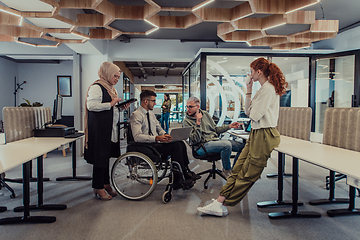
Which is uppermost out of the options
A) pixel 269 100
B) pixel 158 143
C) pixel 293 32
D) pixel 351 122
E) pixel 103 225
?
pixel 293 32

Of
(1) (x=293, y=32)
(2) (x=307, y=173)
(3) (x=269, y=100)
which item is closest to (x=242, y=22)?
(1) (x=293, y=32)

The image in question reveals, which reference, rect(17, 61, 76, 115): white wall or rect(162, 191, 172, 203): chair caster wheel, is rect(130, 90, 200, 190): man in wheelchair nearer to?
rect(162, 191, 172, 203): chair caster wheel

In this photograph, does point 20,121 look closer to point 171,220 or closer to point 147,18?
point 147,18

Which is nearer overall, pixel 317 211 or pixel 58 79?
pixel 317 211

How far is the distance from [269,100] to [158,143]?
4.58 feet

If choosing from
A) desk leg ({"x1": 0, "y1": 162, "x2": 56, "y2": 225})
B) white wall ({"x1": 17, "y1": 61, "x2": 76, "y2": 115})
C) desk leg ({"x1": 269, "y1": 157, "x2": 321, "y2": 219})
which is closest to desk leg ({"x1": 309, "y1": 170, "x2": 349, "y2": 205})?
desk leg ({"x1": 269, "y1": 157, "x2": 321, "y2": 219})

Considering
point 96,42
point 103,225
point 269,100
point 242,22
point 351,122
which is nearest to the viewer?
point 269,100

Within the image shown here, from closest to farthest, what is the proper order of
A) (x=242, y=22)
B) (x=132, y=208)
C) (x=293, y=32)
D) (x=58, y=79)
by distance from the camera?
(x=132, y=208) → (x=242, y=22) → (x=293, y=32) → (x=58, y=79)

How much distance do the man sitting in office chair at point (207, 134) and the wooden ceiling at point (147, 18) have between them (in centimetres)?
134

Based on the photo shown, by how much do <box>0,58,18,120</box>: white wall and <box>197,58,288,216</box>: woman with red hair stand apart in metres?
8.36

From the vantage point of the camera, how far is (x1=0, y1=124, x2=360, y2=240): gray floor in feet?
6.73

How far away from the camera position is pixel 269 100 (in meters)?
2.08

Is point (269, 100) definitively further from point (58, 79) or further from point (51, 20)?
point (58, 79)

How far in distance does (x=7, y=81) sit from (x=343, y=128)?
944 centimetres
